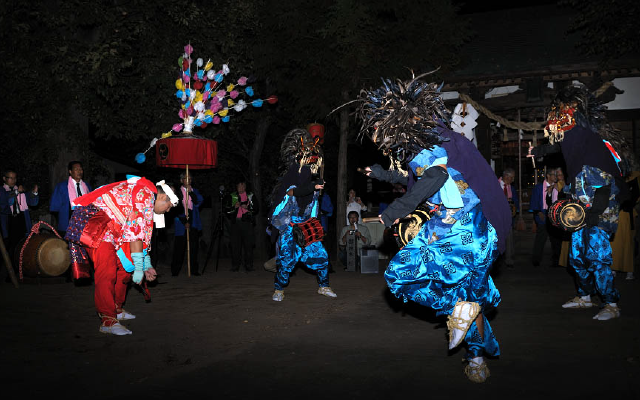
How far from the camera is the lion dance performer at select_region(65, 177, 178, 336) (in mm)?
5656

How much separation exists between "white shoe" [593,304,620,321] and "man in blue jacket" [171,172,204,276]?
→ 25.5 feet

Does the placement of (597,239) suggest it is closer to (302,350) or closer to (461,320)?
(461,320)

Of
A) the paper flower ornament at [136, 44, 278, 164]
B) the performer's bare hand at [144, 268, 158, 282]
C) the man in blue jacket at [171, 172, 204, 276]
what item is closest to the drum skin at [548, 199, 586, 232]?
the performer's bare hand at [144, 268, 158, 282]

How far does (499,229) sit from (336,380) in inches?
66.7

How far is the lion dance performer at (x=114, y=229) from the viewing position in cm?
566

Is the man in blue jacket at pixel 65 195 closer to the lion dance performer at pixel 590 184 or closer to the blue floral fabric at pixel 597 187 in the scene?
the lion dance performer at pixel 590 184

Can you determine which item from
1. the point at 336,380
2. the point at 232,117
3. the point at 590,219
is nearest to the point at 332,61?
the point at 232,117

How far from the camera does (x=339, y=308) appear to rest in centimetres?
764

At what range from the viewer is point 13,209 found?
41.7ft

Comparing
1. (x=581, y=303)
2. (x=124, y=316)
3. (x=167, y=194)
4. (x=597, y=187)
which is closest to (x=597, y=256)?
(x=597, y=187)

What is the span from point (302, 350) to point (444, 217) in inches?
73.5

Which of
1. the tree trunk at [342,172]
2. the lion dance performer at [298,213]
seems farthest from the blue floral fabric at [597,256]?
the tree trunk at [342,172]

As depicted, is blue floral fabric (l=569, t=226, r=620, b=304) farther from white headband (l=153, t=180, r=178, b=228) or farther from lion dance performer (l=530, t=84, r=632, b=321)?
white headband (l=153, t=180, r=178, b=228)

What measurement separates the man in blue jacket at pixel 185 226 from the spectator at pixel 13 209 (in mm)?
3352
